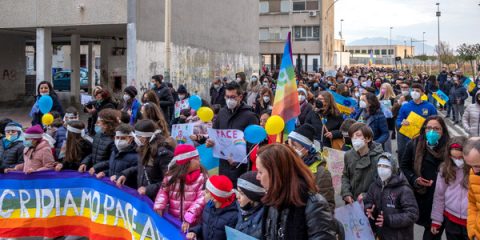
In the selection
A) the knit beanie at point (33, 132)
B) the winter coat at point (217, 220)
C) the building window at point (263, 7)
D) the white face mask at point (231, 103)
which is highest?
the building window at point (263, 7)

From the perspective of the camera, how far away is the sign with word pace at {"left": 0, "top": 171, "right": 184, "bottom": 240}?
6.55 meters

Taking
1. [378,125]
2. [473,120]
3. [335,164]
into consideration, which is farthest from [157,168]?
[473,120]

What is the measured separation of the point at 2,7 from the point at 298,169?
19.5m

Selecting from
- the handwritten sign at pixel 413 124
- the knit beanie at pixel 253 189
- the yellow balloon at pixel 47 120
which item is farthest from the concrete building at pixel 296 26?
the knit beanie at pixel 253 189

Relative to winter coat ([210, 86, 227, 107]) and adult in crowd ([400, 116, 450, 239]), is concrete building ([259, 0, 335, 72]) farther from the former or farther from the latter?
adult in crowd ([400, 116, 450, 239])

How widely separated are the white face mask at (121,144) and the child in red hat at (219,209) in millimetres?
2155

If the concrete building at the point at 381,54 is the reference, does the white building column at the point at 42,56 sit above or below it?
below

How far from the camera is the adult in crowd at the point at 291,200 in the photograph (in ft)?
11.7

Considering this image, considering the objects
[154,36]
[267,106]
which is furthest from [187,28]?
[267,106]

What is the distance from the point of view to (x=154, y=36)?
20891mm

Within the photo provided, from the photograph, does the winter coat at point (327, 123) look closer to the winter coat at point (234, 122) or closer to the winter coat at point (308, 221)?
the winter coat at point (234, 122)

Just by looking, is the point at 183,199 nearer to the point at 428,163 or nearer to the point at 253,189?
the point at 253,189

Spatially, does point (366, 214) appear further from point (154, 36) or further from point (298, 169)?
point (154, 36)

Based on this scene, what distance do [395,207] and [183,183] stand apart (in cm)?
201
